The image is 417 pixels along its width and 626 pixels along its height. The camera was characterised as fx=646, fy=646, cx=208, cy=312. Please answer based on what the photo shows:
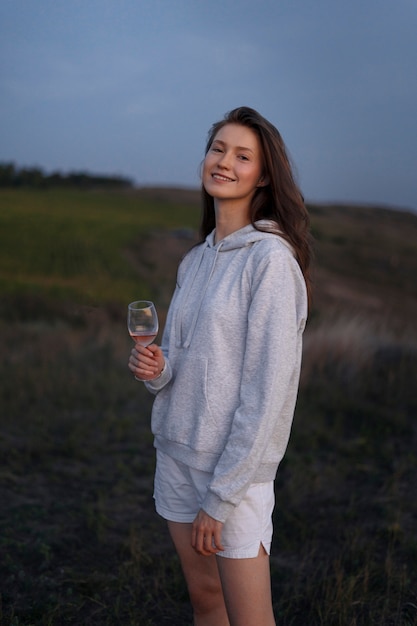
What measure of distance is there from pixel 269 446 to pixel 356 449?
3420 millimetres

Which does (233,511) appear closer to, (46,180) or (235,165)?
(235,165)

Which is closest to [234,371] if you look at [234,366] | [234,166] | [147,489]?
[234,366]

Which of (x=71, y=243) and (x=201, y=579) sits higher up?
(x=201, y=579)

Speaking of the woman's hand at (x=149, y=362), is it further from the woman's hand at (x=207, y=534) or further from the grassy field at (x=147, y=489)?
the grassy field at (x=147, y=489)

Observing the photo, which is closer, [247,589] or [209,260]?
[247,589]

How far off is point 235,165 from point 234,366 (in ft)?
2.08

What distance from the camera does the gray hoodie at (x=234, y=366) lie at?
1756 millimetres

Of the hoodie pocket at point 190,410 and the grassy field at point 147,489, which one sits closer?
the hoodie pocket at point 190,410

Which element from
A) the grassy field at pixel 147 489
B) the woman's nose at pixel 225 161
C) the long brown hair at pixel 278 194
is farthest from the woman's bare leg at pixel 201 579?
the woman's nose at pixel 225 161

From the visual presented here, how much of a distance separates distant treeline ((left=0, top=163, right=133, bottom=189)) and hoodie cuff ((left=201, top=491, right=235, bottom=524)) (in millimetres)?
17905

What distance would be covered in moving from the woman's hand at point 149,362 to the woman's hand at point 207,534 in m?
0.44

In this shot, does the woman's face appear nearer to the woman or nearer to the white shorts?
the woman

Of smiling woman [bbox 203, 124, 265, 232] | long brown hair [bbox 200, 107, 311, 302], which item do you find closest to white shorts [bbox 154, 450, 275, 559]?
long brown hair [bbox 200, 107, 311, 302]

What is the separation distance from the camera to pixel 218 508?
1.77m
